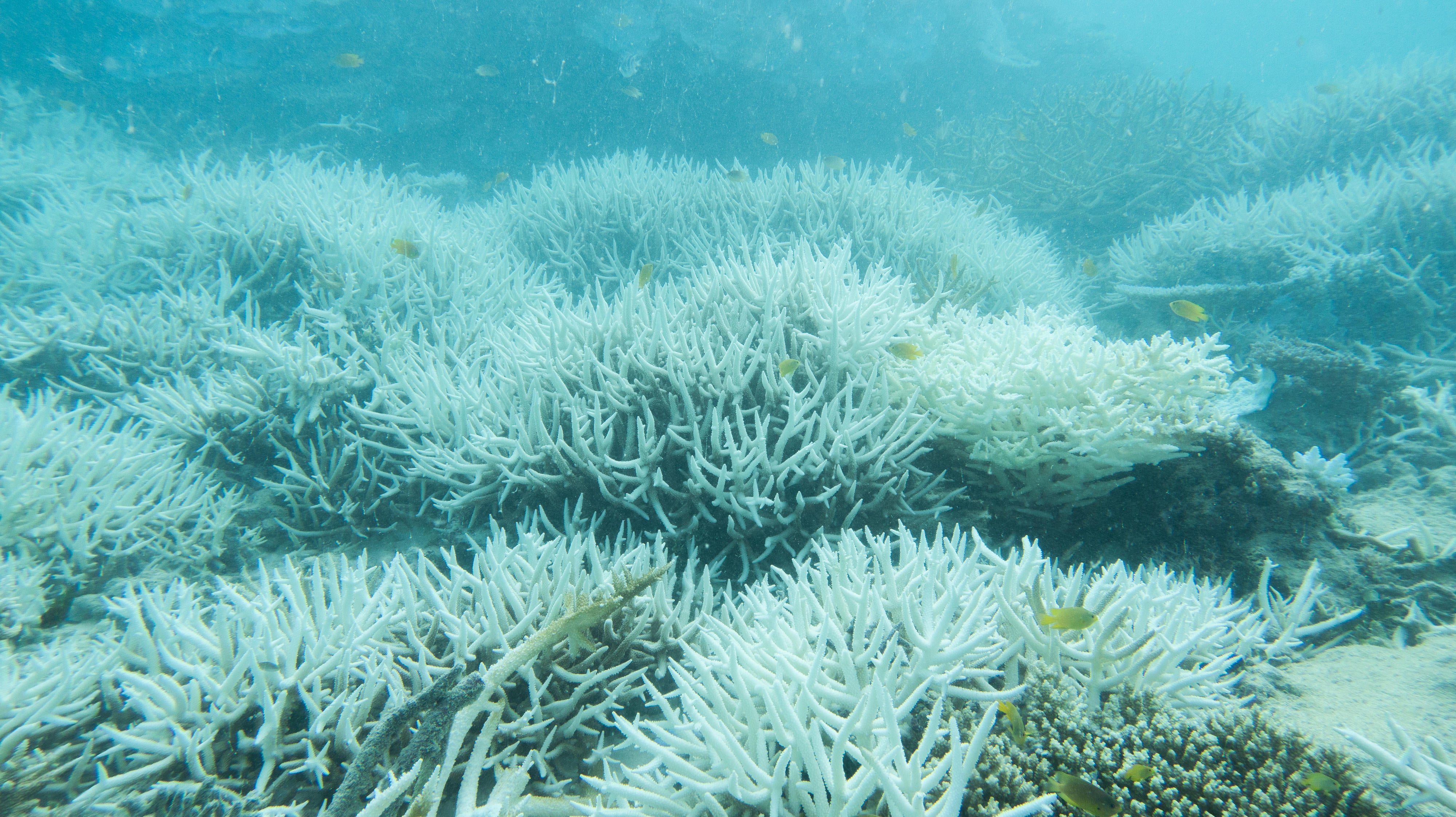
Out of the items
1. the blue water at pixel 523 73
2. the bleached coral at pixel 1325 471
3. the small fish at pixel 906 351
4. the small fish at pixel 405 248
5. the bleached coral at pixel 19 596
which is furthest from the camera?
the blue water at pixel 523 73

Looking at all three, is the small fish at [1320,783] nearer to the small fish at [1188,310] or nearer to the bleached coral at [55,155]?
the small fish at [1188,310]

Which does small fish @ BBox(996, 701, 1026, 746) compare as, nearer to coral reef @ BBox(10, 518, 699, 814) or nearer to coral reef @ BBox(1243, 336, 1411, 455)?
coral reef @ BBox(10, 518, 699, 814)

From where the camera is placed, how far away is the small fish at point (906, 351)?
9.70ft

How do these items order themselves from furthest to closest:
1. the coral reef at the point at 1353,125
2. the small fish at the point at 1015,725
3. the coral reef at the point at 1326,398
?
the coral reef at the point at 1353,125 → the coral reef at the point at 1326,398 → the small fish at the point at 1015,725

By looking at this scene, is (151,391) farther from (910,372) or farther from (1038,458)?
(1038,458)

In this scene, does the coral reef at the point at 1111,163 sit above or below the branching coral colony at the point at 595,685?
above

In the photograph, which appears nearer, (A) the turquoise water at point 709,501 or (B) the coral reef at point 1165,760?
(B) the coral reef at point 1165,760

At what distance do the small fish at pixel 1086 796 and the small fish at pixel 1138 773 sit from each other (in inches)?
2.5

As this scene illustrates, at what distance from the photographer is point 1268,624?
7.40 feet

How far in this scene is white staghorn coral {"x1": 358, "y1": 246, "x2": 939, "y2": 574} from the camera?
260 cm

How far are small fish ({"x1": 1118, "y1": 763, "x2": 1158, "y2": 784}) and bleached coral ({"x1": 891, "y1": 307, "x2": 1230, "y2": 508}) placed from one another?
1.41m

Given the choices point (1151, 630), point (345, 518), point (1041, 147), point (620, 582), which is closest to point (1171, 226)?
point (1041, 147)

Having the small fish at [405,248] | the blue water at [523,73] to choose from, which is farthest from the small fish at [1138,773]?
the blue water at [523,73]

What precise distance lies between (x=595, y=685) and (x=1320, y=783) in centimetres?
187
